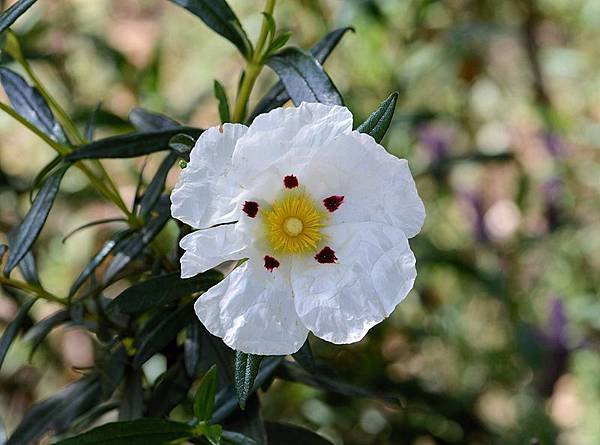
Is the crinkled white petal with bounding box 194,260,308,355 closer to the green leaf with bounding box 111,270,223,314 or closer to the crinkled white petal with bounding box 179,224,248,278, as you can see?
the crinkled white petal with bounding box 179,224,248,278

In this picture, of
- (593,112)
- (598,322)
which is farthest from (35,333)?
(593,112)

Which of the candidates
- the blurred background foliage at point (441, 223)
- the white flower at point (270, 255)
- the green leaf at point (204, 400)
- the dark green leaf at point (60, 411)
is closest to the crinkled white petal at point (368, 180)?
the white flower at point (270, 255)

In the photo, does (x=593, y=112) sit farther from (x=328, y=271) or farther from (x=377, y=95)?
(x=328, y=271)

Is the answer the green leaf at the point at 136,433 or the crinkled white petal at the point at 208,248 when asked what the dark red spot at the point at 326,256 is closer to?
the crinkled white petal at the point at 208,248

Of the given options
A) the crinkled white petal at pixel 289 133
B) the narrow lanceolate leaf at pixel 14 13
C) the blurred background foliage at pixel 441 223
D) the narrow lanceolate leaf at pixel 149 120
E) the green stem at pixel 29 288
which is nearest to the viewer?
the crinkled white petal at pixel 289 133

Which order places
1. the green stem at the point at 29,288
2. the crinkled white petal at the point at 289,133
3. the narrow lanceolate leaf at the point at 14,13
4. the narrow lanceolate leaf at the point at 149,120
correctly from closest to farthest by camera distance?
1. the crinkled white petal at the point at 289,133
2. the narrow lanceolate leaf at the point at 14,13
3. the green stem at the point at 29,288
4. the narrow lanceolate leaf at the point at 149,120

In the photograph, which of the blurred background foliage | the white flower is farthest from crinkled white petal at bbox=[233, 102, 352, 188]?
the blurred background foliage

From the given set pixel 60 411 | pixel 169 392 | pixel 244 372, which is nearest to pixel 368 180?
pixel 244 372
